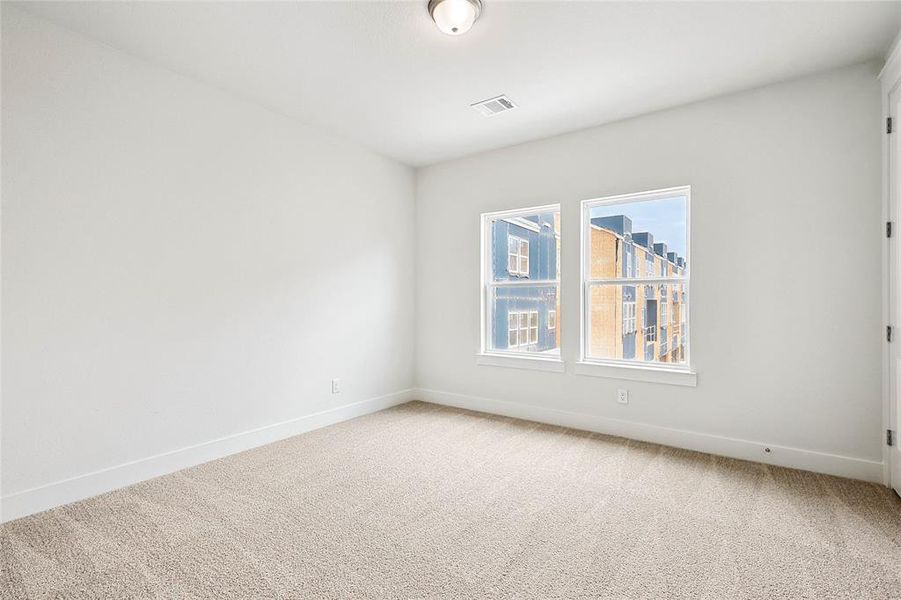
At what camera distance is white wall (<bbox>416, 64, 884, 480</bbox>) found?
2.84 m

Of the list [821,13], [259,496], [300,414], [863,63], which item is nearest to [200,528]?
[259,496]

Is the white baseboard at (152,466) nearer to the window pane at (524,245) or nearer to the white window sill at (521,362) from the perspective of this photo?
the white window sill at (521,362)

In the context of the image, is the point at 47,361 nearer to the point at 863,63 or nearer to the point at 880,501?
the point at 880,501

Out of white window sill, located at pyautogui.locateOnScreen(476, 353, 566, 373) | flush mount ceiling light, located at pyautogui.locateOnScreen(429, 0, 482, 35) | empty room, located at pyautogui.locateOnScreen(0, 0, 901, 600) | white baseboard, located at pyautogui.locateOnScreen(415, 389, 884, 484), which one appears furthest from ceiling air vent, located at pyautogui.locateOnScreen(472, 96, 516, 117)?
white baseboard, located at pyautogui.locateOnScreen(415, 389, 884, 484)

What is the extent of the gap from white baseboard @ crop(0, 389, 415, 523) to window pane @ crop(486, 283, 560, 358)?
165 cm

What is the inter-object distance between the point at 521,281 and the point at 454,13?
2.65m

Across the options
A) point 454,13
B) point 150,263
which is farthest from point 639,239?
point 150,263

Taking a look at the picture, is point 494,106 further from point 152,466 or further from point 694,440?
point 152,466

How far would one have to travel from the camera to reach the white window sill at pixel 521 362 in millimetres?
4117

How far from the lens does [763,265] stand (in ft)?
10.3

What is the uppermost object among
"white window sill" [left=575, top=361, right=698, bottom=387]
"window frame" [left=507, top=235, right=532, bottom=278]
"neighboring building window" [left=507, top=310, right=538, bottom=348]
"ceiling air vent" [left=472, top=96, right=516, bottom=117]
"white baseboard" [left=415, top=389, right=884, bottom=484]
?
"ceiling air vent" [left=472, top=96, right=516, bottom=117]

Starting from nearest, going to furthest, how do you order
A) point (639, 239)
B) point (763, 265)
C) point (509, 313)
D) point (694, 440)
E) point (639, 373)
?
point (763, 265) → point (694, 440) → point (639, 373) → point (639, 239) → point (509, 313)

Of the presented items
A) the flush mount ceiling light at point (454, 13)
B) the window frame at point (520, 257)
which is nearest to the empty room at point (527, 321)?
the flush mount ceiling light at point (454, 13)

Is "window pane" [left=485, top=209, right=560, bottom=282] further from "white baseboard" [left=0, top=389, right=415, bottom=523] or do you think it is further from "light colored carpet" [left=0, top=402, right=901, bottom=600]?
"white baseboard" [left=0, top=389, right=415, bottom=523]
